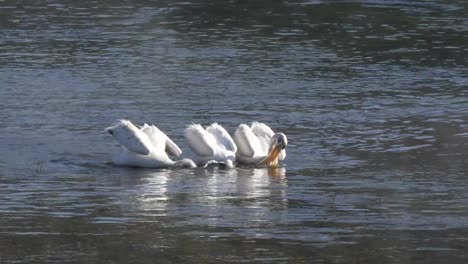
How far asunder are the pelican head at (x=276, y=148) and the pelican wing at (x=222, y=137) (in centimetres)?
35

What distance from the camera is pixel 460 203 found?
12.1 metres

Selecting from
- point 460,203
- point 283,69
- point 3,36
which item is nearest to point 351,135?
point 460,203

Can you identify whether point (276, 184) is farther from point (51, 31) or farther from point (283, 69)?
point (51, 31)

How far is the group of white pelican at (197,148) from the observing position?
14.0 metres

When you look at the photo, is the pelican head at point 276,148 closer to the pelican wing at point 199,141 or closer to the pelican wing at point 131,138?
the pelican wing at point 199,141

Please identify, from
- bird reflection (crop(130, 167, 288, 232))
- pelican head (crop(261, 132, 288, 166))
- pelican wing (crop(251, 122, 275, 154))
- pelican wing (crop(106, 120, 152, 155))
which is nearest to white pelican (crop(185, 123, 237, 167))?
bird reflection (crop(130, 167, 288, 232))

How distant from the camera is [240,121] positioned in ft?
55.5

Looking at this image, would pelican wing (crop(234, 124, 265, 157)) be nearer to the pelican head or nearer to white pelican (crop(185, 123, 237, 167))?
white pelican (crop(185, 123, 237, 167))

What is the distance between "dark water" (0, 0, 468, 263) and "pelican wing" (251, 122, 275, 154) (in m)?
0.29

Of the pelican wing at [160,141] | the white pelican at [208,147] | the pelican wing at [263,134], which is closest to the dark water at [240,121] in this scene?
the white pelican at [208,147]

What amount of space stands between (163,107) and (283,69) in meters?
3.96

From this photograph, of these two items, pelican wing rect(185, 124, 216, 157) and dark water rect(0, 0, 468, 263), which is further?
pelican wing rect(185, 124, 216, 157)

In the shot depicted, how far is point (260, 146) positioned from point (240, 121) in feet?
6.98

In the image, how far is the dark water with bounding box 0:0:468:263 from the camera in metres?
10.5
